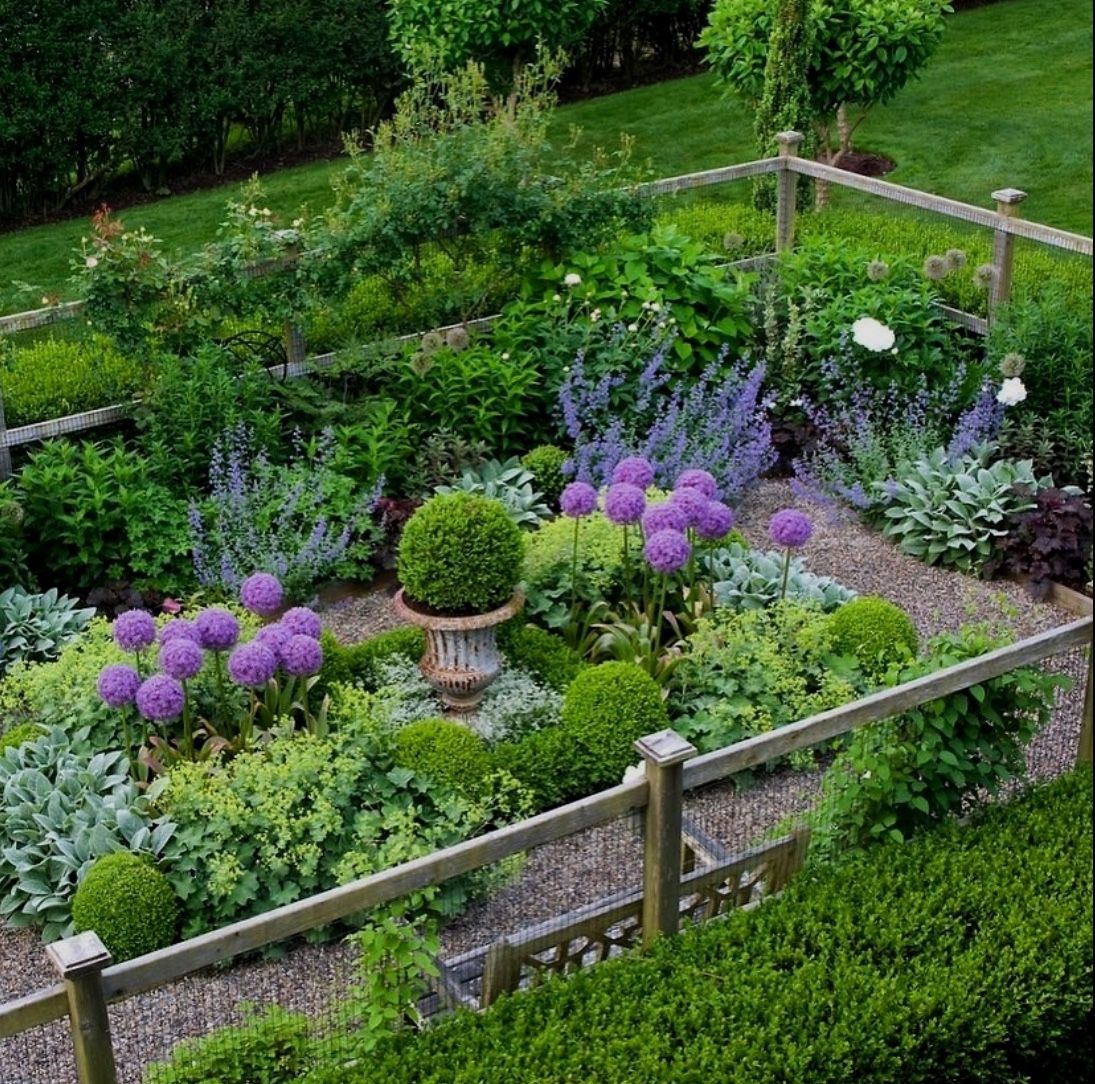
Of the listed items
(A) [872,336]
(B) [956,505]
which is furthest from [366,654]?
(A) [872,336]

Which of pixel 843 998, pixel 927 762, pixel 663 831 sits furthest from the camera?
pixel 927 762

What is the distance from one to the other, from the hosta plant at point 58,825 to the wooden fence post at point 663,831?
1586 millimetres

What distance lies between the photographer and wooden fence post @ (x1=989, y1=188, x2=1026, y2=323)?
8.52 metres

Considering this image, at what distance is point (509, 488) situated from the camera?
742cm

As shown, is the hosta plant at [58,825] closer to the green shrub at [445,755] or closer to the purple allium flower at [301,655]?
the purple allium flower at [301,655]

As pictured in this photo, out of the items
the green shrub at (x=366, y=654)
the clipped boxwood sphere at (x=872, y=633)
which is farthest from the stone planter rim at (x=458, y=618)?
Result: the clipped boxwood sphere at (x=872, y=633)

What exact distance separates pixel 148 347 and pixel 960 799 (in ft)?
14.0

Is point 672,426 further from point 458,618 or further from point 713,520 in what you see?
point 458,618

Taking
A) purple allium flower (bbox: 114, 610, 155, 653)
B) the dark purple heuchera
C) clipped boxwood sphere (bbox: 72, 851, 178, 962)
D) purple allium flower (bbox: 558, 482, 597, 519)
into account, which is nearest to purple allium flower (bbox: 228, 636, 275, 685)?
purple allium flower (bbox: 114, 610, 155, 653)

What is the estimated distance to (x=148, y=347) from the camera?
24.4 ft

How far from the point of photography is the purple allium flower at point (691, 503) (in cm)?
601

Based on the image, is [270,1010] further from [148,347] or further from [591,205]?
[591,205]

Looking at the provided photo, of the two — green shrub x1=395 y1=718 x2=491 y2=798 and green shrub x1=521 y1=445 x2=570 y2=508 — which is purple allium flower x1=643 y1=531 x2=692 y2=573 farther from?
green shrub x1=521 y1=445 x2=570 y2=508

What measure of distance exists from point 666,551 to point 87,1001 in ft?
9.20
